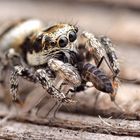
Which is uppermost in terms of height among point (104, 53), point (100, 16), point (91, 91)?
point (100, 16)

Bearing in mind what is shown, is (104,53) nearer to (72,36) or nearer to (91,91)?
(72,36)

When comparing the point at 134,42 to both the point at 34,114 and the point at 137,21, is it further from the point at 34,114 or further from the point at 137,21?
the point at 34,114

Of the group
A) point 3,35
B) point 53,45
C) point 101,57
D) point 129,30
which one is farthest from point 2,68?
point 129,30

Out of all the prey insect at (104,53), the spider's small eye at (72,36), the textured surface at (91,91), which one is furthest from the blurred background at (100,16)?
the spider's small eye at (72,36)

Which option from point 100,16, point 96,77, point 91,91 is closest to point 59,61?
point 96,77

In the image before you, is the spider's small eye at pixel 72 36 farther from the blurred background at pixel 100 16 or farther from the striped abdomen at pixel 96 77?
the blurred background at pixel 100 16

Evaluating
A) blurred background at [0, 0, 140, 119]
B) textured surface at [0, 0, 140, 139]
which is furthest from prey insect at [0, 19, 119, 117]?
blurred background at [0, 0, 140, 119]

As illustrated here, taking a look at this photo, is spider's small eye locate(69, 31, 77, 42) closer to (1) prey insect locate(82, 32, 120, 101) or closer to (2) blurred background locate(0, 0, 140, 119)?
(1) prey insect locate(82, 32, 120, 101)
